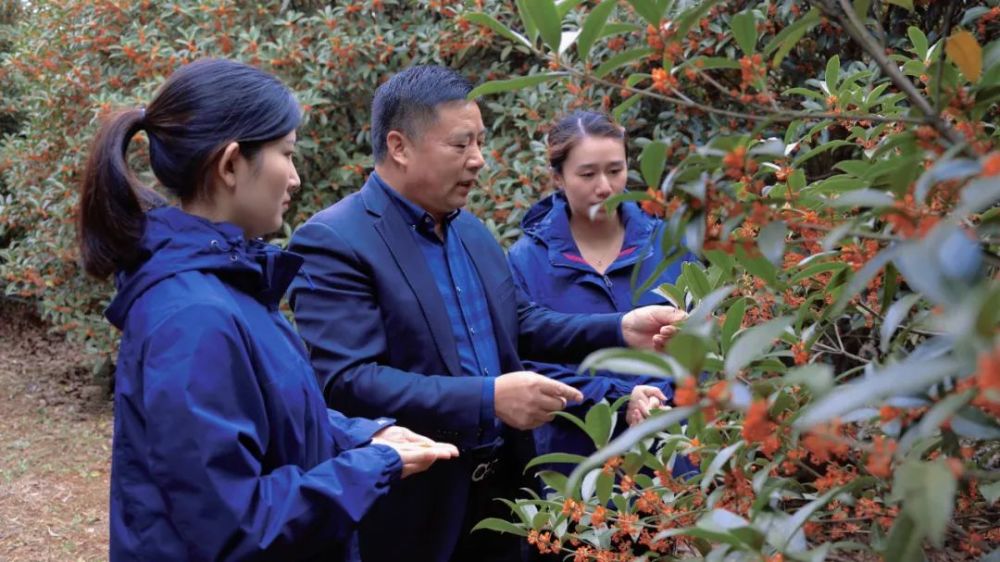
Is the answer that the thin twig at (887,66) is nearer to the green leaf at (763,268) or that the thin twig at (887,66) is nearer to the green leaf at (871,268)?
the green leaf at (871,268)

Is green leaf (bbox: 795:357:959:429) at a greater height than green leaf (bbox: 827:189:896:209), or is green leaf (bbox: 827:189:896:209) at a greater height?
green leaf (bbox: 827:189:896:209)

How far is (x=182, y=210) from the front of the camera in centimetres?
197

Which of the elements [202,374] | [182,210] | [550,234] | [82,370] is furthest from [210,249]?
[82,370]

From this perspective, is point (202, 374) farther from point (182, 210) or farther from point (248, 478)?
point (182, 210)

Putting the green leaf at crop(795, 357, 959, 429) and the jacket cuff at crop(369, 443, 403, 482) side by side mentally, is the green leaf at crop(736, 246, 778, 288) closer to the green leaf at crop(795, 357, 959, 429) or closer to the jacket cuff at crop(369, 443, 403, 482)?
the green leaf at crop(795, 357, 959, 429)

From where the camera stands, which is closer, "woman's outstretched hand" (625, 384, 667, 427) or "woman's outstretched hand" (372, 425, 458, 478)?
"woman's outstretched hand" (372, 425, 458, 478)

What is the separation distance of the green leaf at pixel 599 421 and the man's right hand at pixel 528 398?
523 millimetres

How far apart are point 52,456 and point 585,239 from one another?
425cm

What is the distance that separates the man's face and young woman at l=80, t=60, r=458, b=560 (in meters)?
0.58

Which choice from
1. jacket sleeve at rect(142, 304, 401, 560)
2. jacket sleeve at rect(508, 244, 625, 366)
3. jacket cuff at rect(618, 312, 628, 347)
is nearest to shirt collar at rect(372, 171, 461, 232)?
jacket sleeve at rect(508, 244, 625, 366)

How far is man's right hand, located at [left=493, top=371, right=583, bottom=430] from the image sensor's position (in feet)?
7.53

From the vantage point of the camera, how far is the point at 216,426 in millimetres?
1684

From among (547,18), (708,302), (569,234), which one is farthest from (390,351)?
(708,302)

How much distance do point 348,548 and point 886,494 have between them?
116 centimetres
